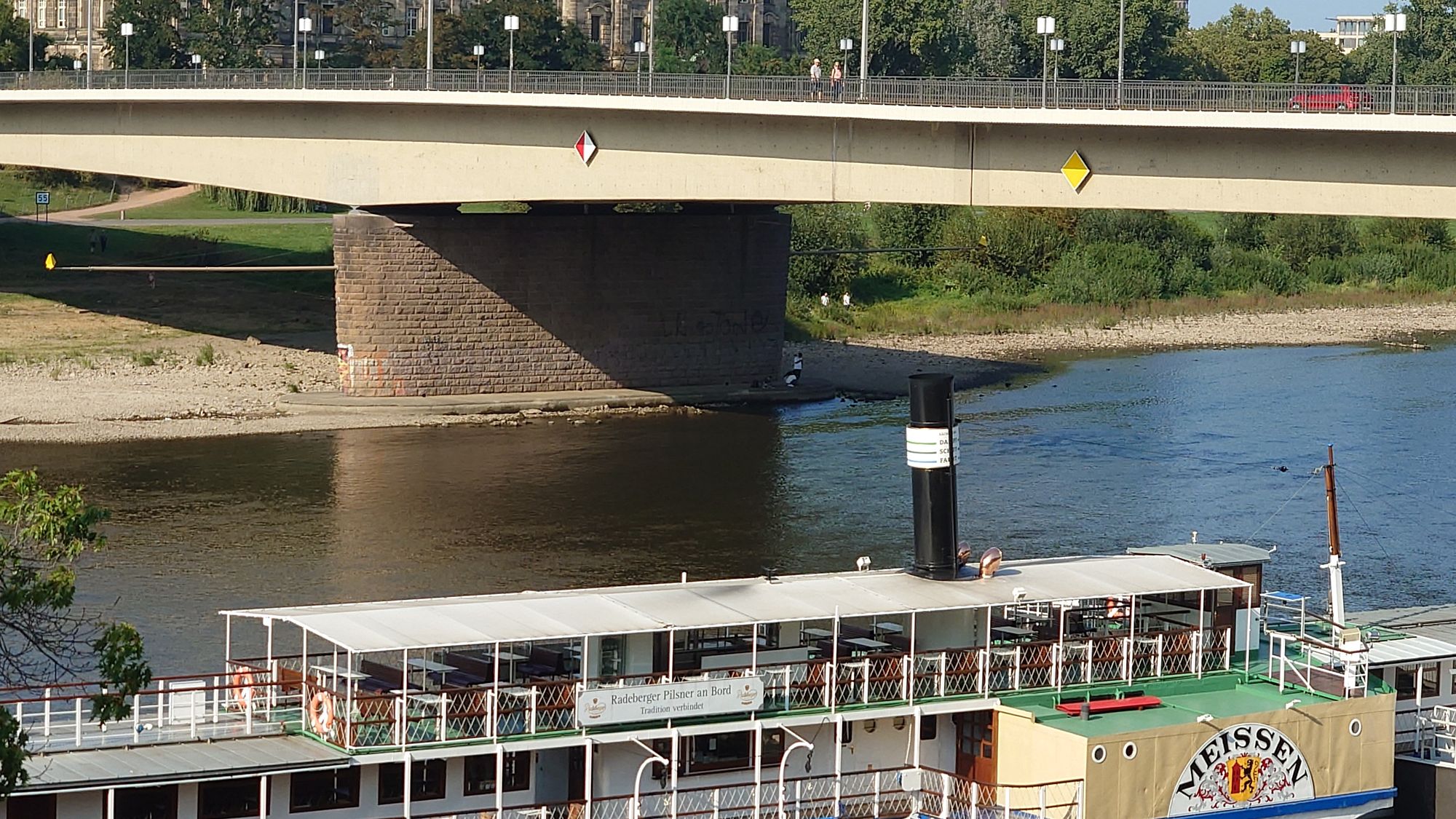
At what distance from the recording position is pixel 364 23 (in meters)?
124

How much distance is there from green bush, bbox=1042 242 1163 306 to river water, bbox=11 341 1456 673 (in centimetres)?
2133

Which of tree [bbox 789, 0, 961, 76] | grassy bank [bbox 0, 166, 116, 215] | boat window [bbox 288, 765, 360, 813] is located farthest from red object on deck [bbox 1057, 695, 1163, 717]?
tree [bbox 789, 0, 961, 76]

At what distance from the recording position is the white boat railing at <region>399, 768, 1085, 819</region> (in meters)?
21.4

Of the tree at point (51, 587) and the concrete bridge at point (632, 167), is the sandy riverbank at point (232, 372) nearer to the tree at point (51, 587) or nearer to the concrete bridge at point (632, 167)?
the concrete bridge at point (632, 167)

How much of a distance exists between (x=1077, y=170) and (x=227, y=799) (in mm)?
24694

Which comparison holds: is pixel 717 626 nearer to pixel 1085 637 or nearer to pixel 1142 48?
pixel 1085 637

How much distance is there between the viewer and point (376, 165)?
53469 millimetres

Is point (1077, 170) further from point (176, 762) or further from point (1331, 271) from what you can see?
point (1331, 271)

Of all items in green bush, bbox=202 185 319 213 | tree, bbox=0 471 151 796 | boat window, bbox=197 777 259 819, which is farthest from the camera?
green bush, bbox=202 185 319 213

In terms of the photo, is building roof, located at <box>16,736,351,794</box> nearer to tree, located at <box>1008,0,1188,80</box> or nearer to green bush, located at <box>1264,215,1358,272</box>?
green bush, located at <box>1264,215,1358,272</box>

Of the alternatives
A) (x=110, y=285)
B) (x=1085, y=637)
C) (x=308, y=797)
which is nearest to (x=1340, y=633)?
(x=1085, y=637)

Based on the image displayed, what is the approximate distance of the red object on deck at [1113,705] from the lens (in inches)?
892

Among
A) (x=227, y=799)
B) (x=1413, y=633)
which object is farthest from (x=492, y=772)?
(x=1413, y=633)

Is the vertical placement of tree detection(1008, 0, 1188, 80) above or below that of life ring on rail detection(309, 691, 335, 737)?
above
